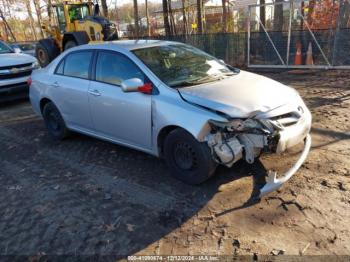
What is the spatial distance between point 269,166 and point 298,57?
7.66 m

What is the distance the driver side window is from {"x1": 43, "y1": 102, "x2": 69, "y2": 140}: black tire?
140 centimetres

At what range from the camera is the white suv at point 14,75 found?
8.77 m

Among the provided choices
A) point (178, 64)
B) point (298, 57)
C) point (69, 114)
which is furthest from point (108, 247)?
point (298, 57)

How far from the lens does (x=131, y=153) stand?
16.9 ft

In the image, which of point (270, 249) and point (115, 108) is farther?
point (115, 108)

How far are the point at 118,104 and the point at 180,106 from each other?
1.03m

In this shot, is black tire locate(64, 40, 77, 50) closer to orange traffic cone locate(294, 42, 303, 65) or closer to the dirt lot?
orange traffic cone locate(294, 42, 303, 65)

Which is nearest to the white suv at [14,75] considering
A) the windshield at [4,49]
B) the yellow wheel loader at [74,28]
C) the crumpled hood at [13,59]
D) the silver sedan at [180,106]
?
the crumpled hood at [13,59]

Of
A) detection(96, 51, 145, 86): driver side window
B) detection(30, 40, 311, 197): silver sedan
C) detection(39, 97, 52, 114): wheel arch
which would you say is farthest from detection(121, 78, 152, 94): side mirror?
detection(39, 97, 52, 114): wheel arch

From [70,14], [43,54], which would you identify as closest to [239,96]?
[70,14]

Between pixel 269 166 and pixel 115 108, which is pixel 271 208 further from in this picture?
pixel 115 108

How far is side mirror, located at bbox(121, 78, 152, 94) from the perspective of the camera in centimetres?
406

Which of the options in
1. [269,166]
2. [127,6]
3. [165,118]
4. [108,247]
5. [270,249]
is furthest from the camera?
[127,6]

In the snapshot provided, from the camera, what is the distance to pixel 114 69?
185 inches
